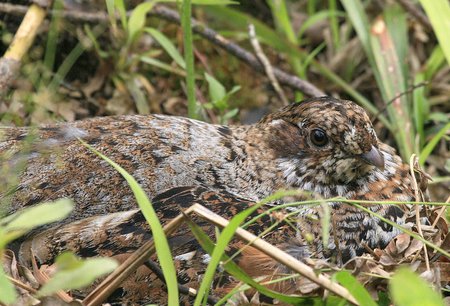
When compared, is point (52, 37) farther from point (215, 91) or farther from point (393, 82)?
point (393, 82)

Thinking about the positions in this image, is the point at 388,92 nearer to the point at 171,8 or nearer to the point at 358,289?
the point at 171,8

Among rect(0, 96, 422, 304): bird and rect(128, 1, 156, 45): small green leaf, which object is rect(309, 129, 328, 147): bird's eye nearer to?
rect(0, 96, 422, 304): bird

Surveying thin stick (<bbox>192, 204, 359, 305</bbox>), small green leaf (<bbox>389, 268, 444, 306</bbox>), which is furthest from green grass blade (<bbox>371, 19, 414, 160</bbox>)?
small green leaf (<bbox>389, 268, 444, 306</bbox>)

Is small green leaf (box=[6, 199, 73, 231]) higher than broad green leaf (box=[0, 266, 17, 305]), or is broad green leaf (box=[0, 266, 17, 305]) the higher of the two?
small green leaf (box=[6, 199, 73, 231])

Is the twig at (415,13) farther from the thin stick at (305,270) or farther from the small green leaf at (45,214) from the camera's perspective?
the small green leaf at (45,214)

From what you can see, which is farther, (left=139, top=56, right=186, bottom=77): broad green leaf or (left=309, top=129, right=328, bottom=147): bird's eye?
(left=139, top=56, right=186, bottom=77): broad green leaf

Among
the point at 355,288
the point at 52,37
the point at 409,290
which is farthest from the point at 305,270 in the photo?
the point at 52,37

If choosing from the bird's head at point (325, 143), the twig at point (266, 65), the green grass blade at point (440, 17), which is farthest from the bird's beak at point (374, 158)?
the twig at point (266, 65)
